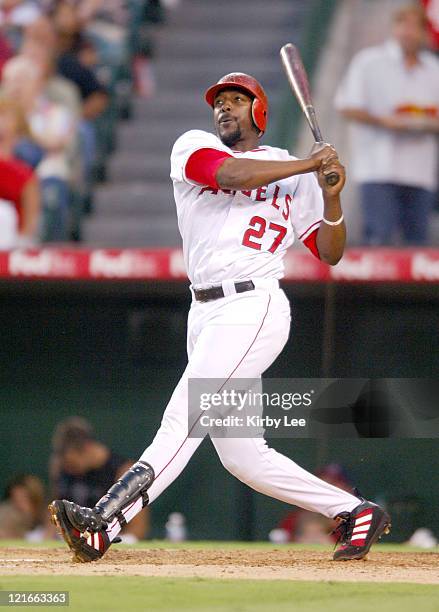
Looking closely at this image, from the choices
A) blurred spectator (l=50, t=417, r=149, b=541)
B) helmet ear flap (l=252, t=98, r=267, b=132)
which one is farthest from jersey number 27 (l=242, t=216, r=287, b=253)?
blurred spectator (l=50, t=417, r=149, b=541)

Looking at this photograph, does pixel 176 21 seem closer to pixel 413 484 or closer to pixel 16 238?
pixel 16 238

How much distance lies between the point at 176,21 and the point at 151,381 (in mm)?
3731

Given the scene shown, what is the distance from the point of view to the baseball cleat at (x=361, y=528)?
15.3 ft

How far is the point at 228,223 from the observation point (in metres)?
4.55

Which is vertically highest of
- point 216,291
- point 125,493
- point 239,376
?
point 216,291

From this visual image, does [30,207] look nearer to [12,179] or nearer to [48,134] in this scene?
[12,179]

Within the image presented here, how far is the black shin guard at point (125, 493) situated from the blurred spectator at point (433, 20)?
4704mm

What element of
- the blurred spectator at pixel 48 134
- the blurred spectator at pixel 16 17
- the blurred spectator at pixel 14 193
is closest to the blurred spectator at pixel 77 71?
the blurred spectator at pixel 16 17

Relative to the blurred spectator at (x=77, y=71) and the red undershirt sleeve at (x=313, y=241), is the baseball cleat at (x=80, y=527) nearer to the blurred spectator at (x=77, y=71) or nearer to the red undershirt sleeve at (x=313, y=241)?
the red undershirt sleeve at (x=313, y=241)

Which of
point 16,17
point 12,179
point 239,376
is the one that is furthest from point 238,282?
point 16,17

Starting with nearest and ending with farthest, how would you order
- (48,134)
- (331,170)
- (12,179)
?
1. (331,170)
2. (12,179)
3. (48,134)

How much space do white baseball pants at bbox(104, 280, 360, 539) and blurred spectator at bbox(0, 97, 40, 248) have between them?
123 inches

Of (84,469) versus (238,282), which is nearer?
(238,282)

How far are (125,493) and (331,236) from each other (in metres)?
1.16
